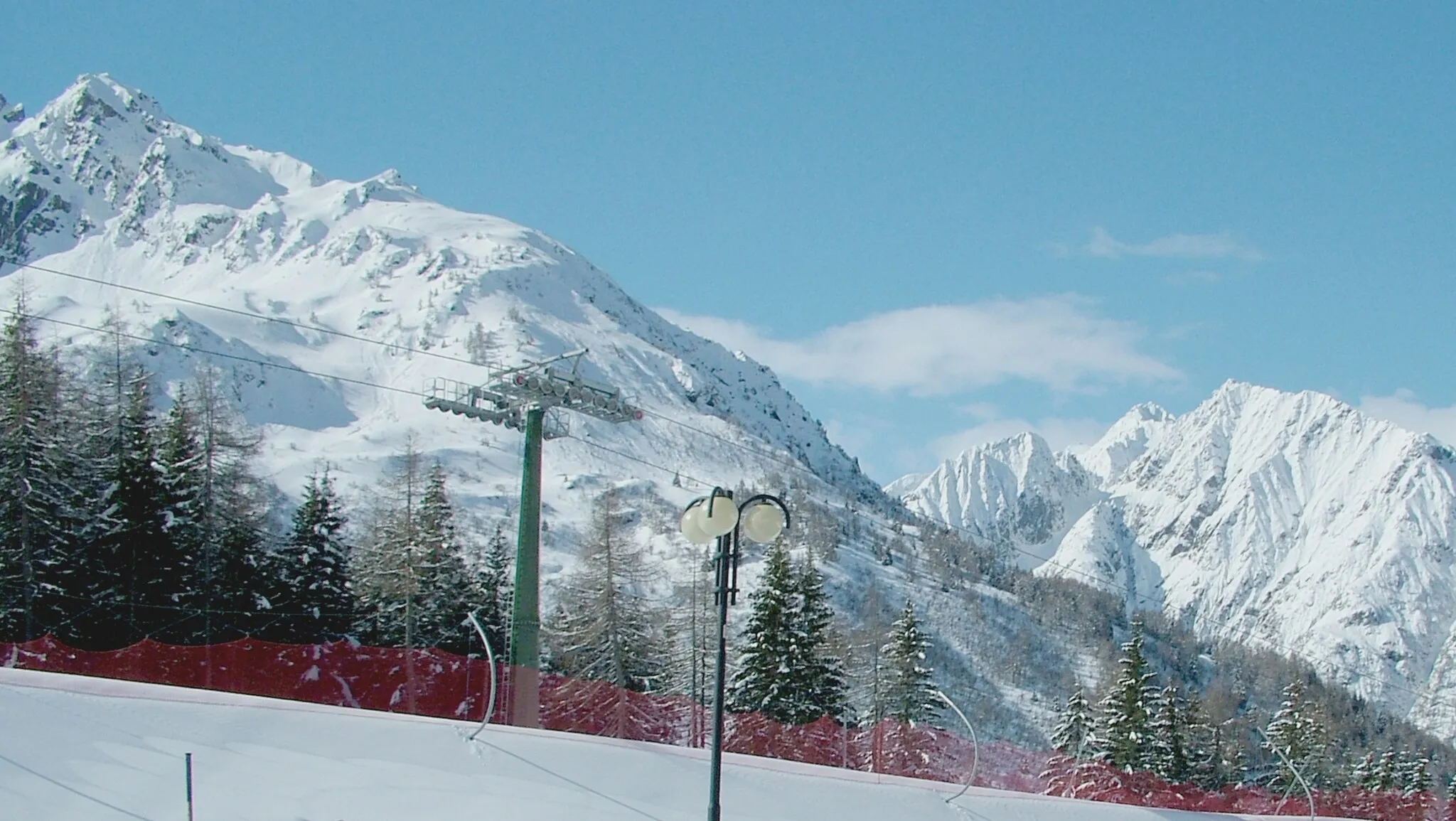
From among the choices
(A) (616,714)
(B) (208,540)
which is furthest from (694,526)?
(B) (208,540)

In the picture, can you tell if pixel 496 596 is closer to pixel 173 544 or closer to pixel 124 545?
pixel 173 544

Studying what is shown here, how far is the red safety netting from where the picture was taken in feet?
98.3

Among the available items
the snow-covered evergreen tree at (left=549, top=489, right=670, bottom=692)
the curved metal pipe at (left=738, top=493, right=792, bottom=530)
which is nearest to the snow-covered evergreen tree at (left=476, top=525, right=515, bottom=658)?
the snow-covered evergreen tree at (left=549, top=489, right=670, bottom=692)

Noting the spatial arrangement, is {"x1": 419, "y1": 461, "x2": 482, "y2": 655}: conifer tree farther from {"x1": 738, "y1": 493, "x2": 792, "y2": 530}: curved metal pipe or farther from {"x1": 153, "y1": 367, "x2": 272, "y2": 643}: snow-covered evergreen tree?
{"x1": 738, "y1": 493, "x2": 792, "y2": 530}: curved metal pipe

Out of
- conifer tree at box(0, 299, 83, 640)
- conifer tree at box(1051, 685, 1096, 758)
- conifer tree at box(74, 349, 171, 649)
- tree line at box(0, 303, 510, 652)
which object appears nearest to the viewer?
conifer tree at box(0, 299, 83, 640)

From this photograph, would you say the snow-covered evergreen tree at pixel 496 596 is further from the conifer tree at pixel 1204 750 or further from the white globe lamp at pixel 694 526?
the white globe lamp at pixel 694 526

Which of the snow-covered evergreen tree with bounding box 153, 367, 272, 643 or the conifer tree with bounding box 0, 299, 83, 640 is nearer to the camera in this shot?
the conifer tree with bounding box 0, 299, 83, 640

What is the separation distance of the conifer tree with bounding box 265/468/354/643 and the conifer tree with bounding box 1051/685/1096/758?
951 inches

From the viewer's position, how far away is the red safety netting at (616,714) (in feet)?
98.3

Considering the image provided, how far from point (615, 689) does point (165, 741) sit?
1884 centimetres

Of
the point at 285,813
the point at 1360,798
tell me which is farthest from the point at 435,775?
the point at 1360,798

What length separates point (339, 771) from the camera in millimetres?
18547

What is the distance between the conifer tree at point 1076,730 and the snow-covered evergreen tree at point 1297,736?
743cm

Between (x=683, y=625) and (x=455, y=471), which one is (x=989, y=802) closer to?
(x=683, y=625)
